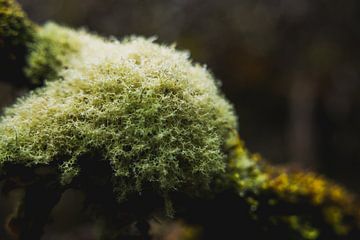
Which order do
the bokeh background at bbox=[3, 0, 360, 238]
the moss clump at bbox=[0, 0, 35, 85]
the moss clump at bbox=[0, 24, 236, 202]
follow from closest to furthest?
the moss clump at bbox=[0, 24, 236, 202] < the moss clump at bbox=[0, 0, 35, 85] < the bokeh background at bbox=[3, 0, 360, 238]

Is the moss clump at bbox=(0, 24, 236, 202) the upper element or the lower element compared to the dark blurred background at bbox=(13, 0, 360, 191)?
lower

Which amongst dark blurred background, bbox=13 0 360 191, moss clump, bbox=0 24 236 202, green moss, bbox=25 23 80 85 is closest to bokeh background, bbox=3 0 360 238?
dark blurred background, bbox=13 0 360 191

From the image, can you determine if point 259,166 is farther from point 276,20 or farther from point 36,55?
point 276,20

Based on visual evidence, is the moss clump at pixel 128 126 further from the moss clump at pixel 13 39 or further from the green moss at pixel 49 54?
the moss clump at pixel 13 39

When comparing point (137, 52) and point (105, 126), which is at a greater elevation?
point (137, 52)

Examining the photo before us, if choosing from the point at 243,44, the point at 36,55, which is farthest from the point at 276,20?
the point at 36,55

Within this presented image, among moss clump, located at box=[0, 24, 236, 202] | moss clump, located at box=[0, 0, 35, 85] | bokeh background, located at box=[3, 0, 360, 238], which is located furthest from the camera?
bokeh background, located at box=[3, 0, 360, 238]

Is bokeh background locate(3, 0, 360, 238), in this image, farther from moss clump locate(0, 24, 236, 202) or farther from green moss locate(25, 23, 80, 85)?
moss clump locate(0, 24, 236, 202)
